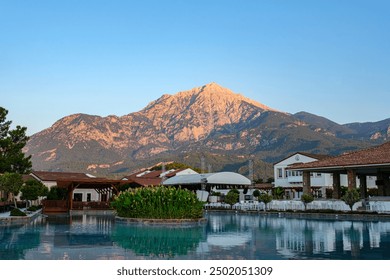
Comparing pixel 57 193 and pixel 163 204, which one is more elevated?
pixel 57 193

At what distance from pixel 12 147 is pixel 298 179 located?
33.5 m

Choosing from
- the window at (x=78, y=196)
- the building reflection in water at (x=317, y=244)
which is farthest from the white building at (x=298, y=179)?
the building reflection in water at (x=317, y=244)

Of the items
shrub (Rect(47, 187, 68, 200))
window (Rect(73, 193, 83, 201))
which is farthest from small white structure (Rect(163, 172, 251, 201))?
window (Rect(73, 193, 83, 201))

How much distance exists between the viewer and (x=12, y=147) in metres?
43.8

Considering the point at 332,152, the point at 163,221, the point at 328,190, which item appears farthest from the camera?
the point at 332,152

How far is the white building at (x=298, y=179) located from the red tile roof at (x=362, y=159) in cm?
1963

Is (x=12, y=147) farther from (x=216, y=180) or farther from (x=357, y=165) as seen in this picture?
(x=357, y=165)

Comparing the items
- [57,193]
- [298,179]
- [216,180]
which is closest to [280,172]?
[298,179]
